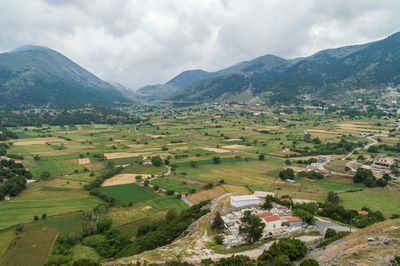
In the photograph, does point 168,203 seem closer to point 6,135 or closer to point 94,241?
point 94,241

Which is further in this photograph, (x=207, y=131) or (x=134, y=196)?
(x=207, y=131)

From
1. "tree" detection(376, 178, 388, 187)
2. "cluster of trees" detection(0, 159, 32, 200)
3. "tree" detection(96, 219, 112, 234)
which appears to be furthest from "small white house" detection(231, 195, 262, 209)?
"cluster of trees" detection(0, 159, 32, 200)

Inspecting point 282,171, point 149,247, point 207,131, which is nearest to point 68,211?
point 149,247

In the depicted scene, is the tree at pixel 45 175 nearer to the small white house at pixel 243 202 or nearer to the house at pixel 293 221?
the small white house at pixel 243 202

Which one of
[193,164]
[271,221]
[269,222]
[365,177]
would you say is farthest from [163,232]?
[365,177]

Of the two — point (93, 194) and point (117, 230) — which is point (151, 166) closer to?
point (93, 194)

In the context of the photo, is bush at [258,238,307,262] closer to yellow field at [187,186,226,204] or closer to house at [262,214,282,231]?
house at [262,214,282,231]

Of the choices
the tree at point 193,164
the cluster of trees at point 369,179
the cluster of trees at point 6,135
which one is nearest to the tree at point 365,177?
the cluster of trees at point 369,179
